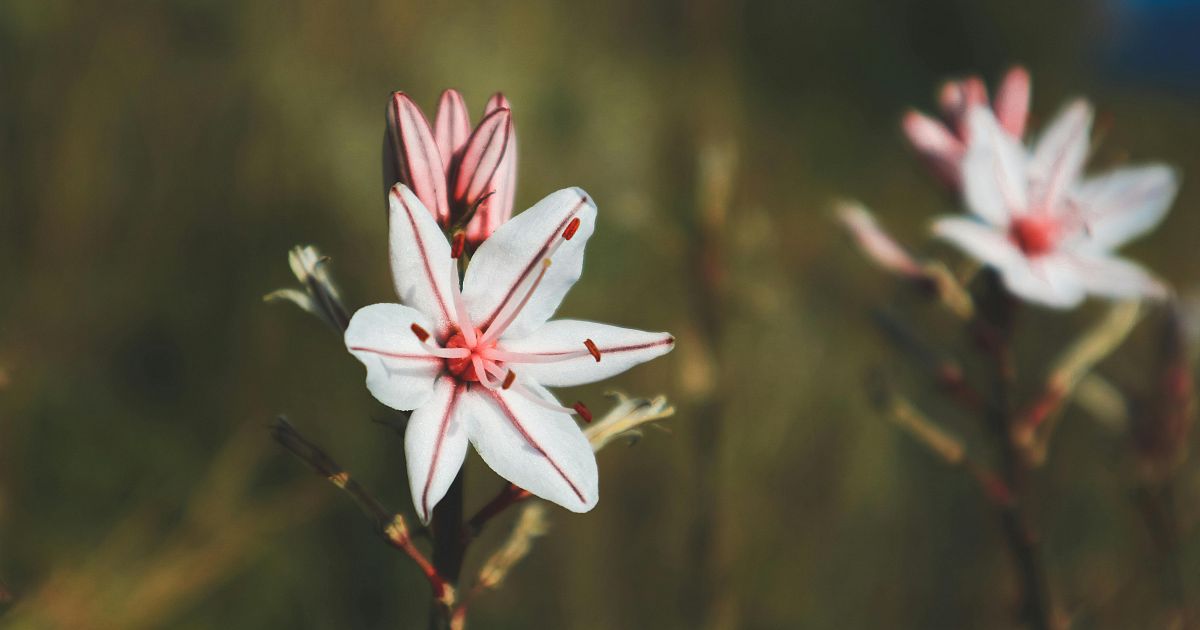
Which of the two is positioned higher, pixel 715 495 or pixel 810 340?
pixel 715 495

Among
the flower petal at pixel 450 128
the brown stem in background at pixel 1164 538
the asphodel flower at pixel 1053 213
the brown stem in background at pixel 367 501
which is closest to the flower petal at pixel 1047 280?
the asphodel flower at pixel 1053 213

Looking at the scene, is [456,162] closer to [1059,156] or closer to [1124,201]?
[1059,156]

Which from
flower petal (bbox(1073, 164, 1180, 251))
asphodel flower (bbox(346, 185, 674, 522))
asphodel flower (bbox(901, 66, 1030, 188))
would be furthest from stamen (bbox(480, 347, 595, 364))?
flower petal (bbox(1073, 164, 1180, 251))

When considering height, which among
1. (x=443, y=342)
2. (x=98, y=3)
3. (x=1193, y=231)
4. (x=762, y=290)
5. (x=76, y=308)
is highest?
(x=98, y=3)

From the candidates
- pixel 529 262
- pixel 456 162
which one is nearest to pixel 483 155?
pixel 456 162

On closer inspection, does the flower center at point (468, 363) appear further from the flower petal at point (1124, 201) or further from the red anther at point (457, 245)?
the flower petal at point (1124, 201)

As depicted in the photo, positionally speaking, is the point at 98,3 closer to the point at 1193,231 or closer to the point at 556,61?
the point at 556,61

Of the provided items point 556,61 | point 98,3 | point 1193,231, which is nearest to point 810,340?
point 556,61
